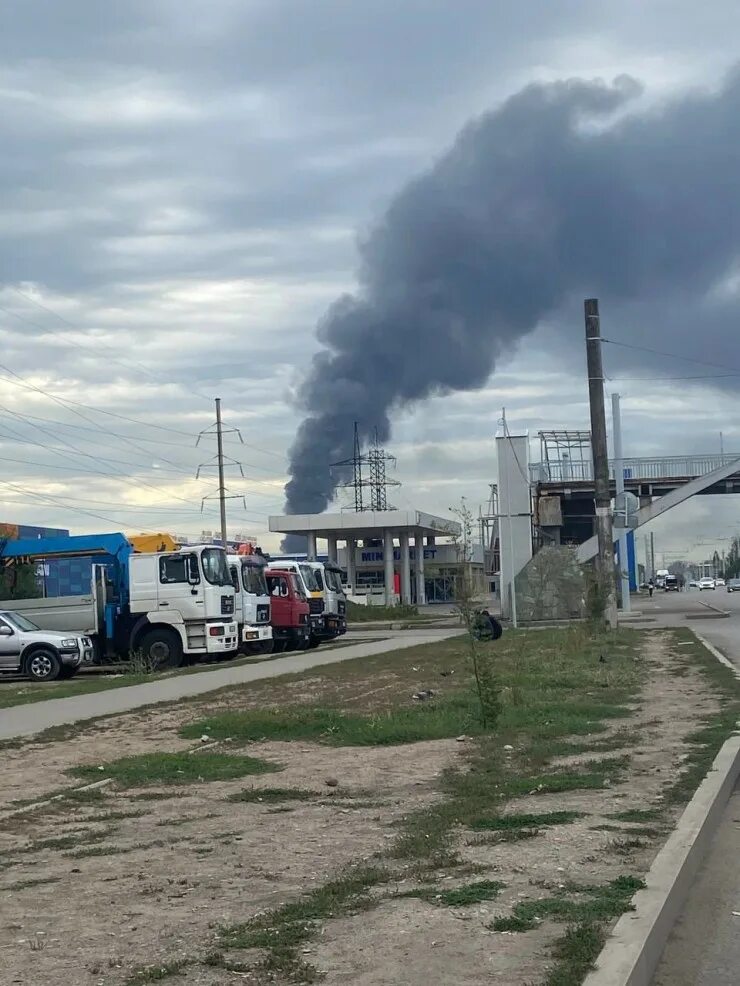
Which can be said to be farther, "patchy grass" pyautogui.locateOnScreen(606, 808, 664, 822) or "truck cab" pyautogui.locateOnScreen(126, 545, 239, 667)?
"truck cab" pyautogui.locateOnScreen(126, 545, 239, 667)

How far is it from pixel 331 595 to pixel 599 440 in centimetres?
1131

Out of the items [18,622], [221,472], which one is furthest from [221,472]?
[18,622]

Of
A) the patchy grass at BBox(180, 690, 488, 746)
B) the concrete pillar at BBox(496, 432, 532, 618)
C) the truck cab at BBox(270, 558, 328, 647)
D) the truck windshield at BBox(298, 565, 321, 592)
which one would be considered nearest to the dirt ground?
the patchy grass at BBox(180, 690, 488, 746)

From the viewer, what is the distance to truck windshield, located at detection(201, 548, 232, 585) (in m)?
29.7

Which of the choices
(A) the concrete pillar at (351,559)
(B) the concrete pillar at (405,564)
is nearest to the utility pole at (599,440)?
(B) the concrete pillar at (405,564)

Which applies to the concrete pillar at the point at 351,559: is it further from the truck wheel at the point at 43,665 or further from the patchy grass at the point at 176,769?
the patchy grass at the point at 176,769

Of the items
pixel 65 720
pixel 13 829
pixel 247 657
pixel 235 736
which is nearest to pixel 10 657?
pixel 247 657

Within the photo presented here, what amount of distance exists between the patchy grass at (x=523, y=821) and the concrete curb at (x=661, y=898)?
807 mm

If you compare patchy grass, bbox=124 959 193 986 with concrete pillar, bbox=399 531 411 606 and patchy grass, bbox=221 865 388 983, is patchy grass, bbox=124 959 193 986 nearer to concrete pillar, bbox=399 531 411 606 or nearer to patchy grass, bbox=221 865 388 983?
patchy grass, bbox=221 865 388 983

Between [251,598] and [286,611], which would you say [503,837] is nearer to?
[251,598]

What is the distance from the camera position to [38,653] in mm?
27219

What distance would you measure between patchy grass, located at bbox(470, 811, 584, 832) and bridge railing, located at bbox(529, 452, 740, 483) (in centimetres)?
4985

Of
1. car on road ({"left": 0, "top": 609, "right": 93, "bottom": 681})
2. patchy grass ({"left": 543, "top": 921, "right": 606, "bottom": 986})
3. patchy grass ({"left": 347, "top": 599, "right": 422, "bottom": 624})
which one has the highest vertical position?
car on road ({"left": 0, "top": 609, "right": 93, "bottom": 681})

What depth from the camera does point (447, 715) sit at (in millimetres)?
15398
